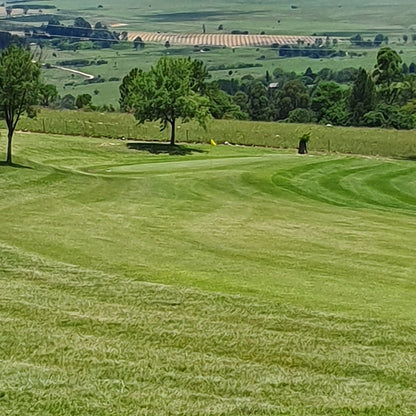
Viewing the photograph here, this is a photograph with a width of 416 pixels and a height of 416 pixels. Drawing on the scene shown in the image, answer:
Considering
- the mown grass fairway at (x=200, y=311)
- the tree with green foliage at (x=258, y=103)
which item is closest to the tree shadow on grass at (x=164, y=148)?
the mown grass fairway at (x=200, y=311)

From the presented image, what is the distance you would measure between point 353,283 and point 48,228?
711 cm

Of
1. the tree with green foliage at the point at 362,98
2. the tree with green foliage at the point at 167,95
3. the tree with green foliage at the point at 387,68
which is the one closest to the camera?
the tree with green foliage at the point at 167,95

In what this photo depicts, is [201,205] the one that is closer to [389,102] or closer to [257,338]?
[257,338]

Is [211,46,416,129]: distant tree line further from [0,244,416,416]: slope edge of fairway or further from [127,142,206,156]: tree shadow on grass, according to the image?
[0,244,416,416]: slope edge of fairway

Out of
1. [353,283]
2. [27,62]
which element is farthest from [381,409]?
[27,62]

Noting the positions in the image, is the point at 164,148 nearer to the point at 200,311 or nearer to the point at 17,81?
the point at 17,81

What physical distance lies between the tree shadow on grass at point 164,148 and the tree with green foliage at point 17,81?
24.0 metres

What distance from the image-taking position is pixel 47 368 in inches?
337

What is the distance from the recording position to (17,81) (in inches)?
1323

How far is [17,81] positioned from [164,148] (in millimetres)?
28122

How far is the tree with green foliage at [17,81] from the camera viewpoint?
33.3m

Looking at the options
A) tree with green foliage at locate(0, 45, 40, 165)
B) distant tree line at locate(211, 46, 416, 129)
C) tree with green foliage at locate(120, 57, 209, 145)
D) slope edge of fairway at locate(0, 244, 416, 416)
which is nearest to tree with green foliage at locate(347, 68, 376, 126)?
distant tree line at locate(211, 46, 416, 129)

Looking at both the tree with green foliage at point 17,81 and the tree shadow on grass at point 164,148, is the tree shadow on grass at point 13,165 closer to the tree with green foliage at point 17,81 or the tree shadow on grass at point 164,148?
the tree with green foliage at point 17,81

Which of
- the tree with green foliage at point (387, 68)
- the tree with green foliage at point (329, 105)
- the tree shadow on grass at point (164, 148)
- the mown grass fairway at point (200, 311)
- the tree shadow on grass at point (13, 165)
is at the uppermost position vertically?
the tree with green foliage at point (387, 68)
